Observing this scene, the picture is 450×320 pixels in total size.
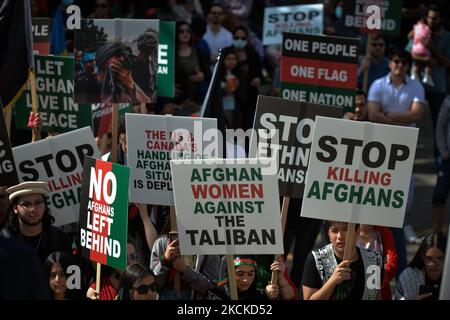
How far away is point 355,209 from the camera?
8055 millimetres

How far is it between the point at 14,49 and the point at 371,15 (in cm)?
453

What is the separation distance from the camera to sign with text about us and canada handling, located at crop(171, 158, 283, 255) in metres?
7.87

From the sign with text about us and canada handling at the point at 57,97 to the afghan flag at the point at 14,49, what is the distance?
36cm

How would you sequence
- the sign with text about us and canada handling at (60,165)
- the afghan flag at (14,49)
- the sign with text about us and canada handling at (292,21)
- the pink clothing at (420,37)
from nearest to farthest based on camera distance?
the sign with text about us and canada handling at (60,165) < the afghan flag at (14,49) < the sign with text about us and canada handling at (292,21) < the pink clothing at (420,37)

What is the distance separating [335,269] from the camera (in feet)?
26.5

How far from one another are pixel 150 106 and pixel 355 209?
5239 millimetres

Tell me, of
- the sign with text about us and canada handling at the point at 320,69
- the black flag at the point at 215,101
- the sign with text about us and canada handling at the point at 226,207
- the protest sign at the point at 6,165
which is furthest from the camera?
the sign with text about us and canada handling at the point at 320,69

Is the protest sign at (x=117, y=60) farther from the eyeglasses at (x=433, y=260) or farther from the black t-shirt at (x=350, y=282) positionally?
the eyeglasses at (x=433, y=260)

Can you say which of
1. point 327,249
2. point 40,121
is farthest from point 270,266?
point 40,121

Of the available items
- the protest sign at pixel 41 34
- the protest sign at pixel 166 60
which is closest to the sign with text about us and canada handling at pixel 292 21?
the protest sign at pixel 166 60

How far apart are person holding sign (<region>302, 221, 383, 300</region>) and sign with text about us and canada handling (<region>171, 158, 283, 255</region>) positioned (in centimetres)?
41

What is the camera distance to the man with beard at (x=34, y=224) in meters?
8.59

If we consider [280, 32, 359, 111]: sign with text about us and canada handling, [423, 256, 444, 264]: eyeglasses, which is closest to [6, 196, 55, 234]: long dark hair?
[423, 256, 444, 264]: eyeglasses
